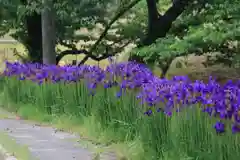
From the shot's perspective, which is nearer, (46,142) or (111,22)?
(46,142)

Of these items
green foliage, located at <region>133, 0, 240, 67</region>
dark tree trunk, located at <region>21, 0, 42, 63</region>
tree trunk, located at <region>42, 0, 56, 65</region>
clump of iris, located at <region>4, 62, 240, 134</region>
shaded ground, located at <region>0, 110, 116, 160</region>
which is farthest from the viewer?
dark tree trunk, located at <region>21, 0, 42, 63</region>

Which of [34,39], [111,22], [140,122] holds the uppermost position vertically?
[111,22]

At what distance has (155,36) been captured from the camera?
2006 centimetres

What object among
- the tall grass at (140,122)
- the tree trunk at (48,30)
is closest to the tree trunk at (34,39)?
the tree trunk at (48,30)

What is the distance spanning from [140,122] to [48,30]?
9.23 metres

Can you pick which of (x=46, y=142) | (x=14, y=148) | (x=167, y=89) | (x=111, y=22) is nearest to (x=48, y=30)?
(x=111, y=22)

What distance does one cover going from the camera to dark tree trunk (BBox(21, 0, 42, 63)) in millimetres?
23047

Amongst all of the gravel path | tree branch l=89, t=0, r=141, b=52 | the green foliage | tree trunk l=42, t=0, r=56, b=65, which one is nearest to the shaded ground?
the gravel path

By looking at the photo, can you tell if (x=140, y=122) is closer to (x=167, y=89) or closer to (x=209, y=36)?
(x=167, y=89)

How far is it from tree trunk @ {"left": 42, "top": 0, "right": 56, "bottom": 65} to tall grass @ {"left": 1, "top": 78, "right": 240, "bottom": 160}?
2765 mm

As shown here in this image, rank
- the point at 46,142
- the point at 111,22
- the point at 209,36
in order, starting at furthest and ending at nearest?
the point at 111,22 → the point at 209,36 → the point at 46,142

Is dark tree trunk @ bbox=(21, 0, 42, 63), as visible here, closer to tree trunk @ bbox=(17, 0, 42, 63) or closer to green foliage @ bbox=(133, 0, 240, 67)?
tree trunk @ bbox=(17, 0, 42, 63)

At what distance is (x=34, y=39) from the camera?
76.7ft

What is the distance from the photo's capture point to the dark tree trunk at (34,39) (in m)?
23.0
